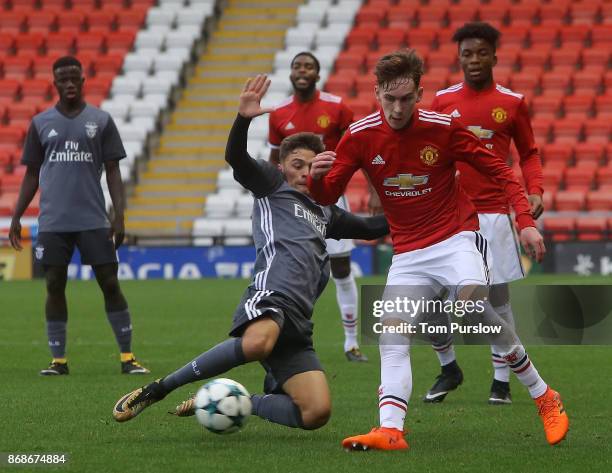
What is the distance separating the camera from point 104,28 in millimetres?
27344

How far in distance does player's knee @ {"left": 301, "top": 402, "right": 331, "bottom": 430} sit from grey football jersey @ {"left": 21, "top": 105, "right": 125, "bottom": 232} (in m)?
3.13

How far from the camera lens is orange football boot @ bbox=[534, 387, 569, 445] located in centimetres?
533

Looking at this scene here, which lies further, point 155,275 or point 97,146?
point 155,275

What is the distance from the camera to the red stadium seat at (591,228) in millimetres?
20031

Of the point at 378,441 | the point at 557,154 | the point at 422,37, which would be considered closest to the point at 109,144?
the point at 378,441

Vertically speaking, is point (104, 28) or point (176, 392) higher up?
point (104, 28)

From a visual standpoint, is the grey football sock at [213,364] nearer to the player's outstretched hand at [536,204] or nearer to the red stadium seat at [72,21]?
the player's outstretched hand at [536,204]

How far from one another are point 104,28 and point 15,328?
1671 cm

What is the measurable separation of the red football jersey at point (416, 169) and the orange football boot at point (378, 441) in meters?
0.89

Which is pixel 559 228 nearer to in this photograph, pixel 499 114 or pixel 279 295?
pixel 499 114

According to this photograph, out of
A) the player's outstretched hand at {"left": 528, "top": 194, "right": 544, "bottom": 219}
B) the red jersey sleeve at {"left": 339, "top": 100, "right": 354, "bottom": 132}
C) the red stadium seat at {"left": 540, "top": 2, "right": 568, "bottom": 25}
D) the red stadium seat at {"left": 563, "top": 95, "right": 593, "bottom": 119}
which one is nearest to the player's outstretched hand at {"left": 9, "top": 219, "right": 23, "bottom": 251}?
the red jersey sleeve at {"left": 339, "top": 100, "right": 354, "bottom": 132}

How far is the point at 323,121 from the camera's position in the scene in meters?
9.14

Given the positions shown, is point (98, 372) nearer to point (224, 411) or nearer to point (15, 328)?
point (224, 411)

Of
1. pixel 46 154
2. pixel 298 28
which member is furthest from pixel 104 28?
pixel 46 154
